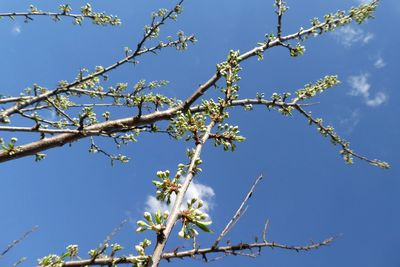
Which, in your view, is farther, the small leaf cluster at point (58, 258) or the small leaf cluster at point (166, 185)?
the small leaf cluster at point (58, 258)

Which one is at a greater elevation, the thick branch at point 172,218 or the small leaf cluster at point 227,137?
the small leaf cluster at point 227,137

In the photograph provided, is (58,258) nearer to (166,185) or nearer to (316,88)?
(166,185)

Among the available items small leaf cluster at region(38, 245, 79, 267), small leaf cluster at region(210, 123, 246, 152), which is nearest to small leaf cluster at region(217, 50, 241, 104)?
small leaf cluster at region(210, 123, 246, 152)

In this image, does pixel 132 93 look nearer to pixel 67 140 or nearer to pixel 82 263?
pixel 67 140

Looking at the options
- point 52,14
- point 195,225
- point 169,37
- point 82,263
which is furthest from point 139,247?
point 52,14

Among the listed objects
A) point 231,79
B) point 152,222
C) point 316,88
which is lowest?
point 152,222

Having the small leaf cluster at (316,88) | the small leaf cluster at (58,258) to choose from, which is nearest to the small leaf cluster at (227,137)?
the small leaf cluster at (58,258)

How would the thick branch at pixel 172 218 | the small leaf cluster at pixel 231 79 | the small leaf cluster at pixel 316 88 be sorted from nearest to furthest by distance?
1. the thick branch at pixel 172 218
2. the small leaf cluster at pixel 231 79
3. the small leaf cluster at pixel 316 88

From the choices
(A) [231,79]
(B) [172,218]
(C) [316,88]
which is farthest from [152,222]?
(C) [316,88]

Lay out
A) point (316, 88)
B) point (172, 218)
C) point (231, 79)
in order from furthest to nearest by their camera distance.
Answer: point (316, 88) < point (231, 79) < point (172, 218)

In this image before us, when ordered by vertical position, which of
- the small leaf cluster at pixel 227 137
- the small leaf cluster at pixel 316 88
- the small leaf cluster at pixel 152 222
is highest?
the small leaf cluster at pixel 316 88

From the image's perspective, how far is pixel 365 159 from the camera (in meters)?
8.62

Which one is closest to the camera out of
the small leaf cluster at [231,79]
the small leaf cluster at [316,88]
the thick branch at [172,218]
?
the thick branch at [172,218]

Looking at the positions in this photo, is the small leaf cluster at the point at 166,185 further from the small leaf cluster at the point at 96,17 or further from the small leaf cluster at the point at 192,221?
the small leaf cluster at the point at 96,17
